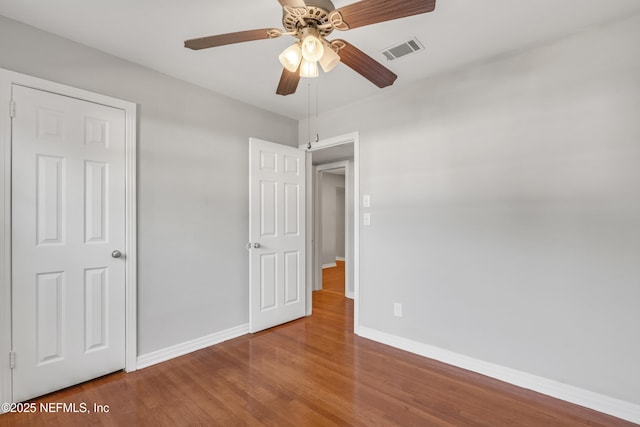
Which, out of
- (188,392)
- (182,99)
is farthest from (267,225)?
(188,392)

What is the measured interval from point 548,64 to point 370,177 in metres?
1.65

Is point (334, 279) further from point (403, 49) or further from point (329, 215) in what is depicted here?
point (403, 49)

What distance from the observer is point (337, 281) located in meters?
5.80

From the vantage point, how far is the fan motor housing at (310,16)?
1332 millimetres

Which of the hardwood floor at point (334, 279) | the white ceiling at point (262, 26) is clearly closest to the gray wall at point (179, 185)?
the white ceiling at point (262, 26)

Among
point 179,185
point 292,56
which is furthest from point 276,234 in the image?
point 292,56

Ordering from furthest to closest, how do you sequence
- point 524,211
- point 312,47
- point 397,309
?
point 397,309, point 524,211, point 312,47

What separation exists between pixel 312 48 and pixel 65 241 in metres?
2.17

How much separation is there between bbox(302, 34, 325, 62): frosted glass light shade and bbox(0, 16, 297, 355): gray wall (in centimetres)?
178

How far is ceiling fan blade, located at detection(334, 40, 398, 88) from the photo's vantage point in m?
1.57

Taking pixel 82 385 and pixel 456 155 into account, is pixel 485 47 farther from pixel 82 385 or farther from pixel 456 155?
pixel 82 385

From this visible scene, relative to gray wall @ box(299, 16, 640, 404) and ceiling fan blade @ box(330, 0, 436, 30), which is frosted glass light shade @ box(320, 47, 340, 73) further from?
gray wall @ box(299, 16, 640, 404)

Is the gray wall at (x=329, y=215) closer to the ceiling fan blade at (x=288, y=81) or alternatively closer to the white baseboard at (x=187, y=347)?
the white baseboard at (x=187, y=347)

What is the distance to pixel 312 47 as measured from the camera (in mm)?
1417
